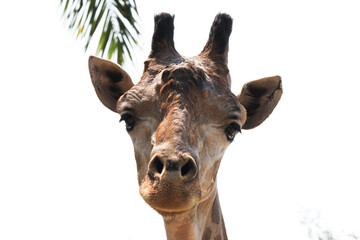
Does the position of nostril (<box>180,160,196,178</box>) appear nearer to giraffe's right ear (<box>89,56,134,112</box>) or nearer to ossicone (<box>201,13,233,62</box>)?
ossicone (<box>201,13,233,62</box>)

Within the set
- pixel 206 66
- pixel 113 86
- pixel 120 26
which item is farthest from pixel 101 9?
pixel 206 66

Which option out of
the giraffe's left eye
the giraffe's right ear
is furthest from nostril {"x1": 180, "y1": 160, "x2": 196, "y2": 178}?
the giraffe's right ear

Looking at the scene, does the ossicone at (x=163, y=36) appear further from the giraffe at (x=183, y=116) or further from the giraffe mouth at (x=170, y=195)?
the giraffe mouth at (x=170, y=195)

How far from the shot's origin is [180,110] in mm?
5383

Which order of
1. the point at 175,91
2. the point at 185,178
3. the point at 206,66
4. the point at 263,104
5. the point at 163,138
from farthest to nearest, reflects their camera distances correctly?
1. the point at 263,104
2. the point at 206,66
3. the point at 175,91
4. the point at 163,138
5. the point at 185,178

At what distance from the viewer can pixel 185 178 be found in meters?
4.74

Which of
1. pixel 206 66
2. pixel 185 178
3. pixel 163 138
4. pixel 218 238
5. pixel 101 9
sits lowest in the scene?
pixel 218 238

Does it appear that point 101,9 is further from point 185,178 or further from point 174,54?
point 185,178

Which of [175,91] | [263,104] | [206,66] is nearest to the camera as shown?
[175,91]

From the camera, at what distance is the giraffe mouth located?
15.5ft

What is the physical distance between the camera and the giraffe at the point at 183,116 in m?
4.81

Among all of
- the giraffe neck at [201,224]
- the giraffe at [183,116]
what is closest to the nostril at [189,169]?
the giraffe at [183,116]

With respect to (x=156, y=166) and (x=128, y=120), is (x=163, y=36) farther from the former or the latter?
(x=156, y=166)

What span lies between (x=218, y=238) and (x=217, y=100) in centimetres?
178
